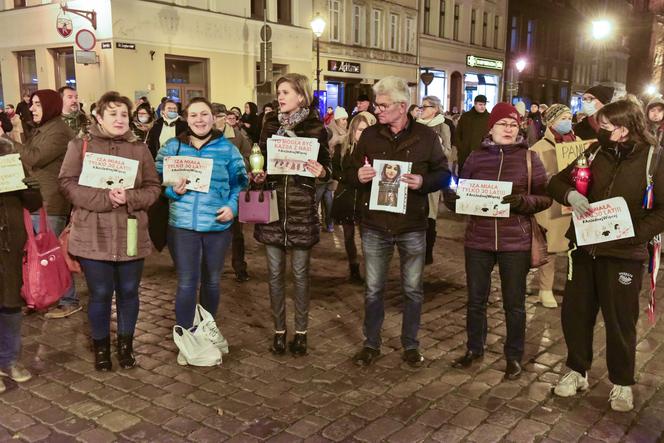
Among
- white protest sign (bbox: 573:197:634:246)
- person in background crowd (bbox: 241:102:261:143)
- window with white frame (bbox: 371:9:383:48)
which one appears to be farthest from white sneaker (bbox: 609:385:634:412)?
window with white frame (bbox: 371:9:383:48)

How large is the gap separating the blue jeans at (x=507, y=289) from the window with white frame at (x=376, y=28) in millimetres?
26466

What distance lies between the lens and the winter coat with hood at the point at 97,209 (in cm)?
434

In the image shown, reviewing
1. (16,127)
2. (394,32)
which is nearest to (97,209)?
(16,127)

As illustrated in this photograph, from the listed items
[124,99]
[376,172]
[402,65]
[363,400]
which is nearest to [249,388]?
[363,400]

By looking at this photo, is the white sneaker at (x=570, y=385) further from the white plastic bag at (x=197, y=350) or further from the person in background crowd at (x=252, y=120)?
the person in background crowd at (x=252, y=120)

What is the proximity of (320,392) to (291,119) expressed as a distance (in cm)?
196

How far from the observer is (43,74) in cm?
2002

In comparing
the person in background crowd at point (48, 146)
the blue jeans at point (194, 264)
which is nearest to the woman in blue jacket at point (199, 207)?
the blue jeans at point (194, 264)

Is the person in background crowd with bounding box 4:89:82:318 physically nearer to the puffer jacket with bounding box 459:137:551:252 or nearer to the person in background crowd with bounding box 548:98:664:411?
the puffer jacket with bounding box 459:137:551:252

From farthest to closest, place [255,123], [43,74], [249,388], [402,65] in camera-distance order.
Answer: [402,65] → [43,74] → [255,123] → [249,388]

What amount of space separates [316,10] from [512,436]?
2380 centimetres

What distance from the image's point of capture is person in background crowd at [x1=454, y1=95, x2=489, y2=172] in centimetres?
1025

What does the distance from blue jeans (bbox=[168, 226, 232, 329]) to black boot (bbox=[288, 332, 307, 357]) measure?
718 mm

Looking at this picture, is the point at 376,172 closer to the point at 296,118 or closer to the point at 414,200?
the point at 414,200
